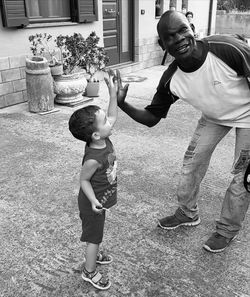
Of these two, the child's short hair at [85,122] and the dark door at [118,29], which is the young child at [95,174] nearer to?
the child's short hair at [85,122]

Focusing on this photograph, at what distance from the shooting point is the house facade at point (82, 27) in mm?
5223

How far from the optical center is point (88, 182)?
1.81 m

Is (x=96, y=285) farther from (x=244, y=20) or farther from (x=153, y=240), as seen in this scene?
(x=244, y=20)

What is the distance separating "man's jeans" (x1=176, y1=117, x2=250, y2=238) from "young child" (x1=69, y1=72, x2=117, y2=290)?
0.64 metres

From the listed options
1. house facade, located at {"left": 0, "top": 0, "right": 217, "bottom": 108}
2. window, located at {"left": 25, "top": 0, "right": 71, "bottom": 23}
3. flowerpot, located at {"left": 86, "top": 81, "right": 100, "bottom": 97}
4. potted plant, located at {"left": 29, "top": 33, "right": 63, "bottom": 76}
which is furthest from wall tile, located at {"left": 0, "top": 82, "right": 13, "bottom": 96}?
flowerpot, located at {"left": 86, "top": 81, "right": 100, "bottom": 97}

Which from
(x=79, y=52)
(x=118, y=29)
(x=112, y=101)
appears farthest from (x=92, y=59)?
(x=112, y=101)

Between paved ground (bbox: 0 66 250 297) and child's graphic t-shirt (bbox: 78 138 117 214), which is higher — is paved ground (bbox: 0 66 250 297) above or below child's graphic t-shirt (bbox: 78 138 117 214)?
below

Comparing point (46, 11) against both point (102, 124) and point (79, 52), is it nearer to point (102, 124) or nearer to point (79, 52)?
point (79, 52)

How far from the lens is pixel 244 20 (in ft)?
60.5

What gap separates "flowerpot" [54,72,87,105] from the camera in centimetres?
538

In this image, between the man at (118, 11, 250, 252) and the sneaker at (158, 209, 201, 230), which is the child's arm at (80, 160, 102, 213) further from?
the sneaker at (158, 209, 201, 230)

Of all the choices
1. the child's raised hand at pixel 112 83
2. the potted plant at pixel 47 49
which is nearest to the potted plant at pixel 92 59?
the potted plant at pixel 47 49

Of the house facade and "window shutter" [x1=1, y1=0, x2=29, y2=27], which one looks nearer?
"window shutter" [x1=1, y1=0, x2=29, y2=27]

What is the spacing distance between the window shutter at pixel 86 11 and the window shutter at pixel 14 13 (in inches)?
48.6
